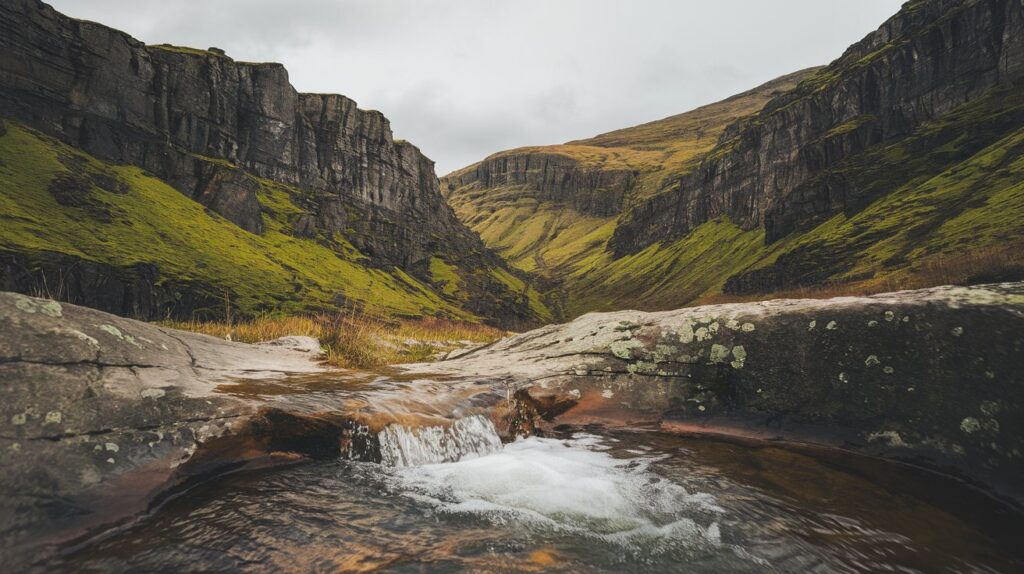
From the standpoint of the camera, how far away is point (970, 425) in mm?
6609

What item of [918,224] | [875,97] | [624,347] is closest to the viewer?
[624,347]

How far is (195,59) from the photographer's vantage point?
119938 mm

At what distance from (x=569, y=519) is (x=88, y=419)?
5.77m

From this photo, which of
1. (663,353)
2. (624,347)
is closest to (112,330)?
(624,347)

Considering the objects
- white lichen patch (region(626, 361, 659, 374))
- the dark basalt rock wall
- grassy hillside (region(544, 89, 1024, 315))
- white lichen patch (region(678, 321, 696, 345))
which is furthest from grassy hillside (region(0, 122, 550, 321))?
the dark basalt rock wall

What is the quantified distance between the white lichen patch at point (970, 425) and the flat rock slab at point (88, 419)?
10.5 m

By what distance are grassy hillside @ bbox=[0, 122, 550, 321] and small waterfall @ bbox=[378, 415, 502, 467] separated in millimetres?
63023

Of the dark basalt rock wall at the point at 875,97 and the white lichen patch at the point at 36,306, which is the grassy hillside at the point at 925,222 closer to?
the dark basalt rock wall at the point at 875,97

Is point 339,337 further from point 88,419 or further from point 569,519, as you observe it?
point 569,519

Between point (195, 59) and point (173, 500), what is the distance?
15617 centimetres

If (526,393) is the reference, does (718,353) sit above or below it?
above

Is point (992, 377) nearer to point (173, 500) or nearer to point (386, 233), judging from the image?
point (173, 500)

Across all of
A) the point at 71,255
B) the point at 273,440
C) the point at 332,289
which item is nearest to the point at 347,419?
the point at 273,440

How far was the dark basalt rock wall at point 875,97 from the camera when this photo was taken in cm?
11825
